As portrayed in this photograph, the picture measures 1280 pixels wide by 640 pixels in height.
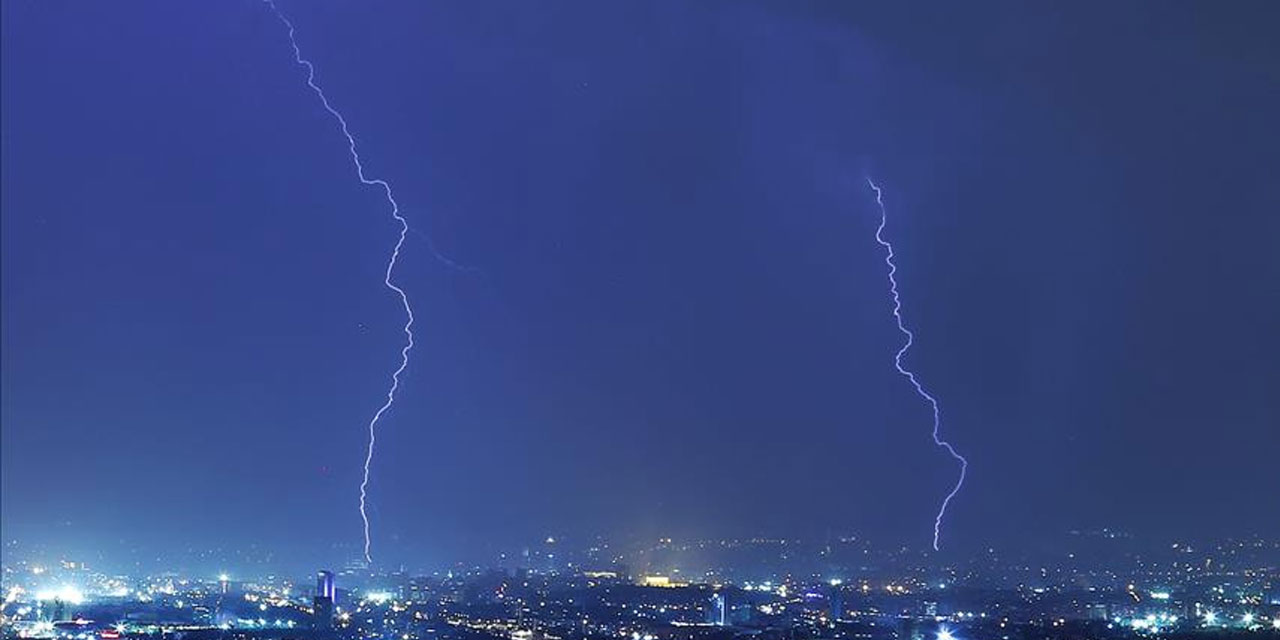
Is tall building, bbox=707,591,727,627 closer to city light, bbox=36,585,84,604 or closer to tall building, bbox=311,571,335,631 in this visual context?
tall building, bbox=311,571,335,631

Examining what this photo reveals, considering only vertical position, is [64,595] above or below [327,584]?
above

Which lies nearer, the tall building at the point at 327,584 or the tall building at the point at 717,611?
the tall building at the point at 717,611

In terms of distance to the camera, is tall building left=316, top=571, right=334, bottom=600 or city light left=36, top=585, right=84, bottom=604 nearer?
tall building left=316, top=571, right=334, bottom=600

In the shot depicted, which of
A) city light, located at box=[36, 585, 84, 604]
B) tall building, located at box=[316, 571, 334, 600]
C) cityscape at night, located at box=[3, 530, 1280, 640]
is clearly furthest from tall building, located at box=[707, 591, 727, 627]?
city light, located at box=[36, 585, 84, 604]

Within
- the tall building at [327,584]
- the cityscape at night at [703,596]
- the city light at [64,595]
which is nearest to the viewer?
the cityscape at night at [703,596]

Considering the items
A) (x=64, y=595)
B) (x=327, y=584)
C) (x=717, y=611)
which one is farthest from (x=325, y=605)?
(x=64, y=595)

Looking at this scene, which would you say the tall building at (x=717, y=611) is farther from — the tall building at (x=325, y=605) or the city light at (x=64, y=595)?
the city light at (x=64, y=595)

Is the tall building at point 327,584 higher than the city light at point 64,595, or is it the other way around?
the city light at point 64,595

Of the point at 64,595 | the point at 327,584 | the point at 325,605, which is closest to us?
the point at 325,605

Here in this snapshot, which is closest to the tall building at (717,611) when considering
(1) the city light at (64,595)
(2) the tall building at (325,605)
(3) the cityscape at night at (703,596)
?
(3) the cityscape at night at (703,596)

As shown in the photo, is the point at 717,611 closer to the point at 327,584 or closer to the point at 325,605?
the point at 325,605
